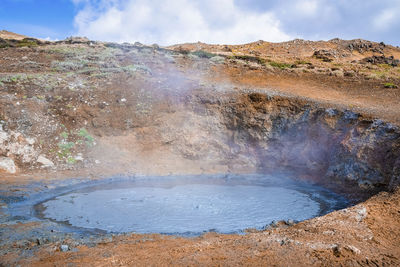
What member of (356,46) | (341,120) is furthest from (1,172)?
(356,46)

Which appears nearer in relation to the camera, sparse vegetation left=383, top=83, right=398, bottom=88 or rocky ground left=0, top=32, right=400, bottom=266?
rocky ground left=0, top=32, right=400, bottom=266

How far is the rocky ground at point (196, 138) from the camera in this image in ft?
19.6

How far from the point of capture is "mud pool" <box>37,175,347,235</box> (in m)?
7.73

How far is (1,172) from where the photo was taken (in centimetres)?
1048

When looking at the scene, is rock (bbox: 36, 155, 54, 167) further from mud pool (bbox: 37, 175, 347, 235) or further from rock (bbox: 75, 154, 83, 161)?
mud pool (bbox: 37, 175, 347, 235)

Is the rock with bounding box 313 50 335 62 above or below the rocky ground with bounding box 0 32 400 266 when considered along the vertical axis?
above

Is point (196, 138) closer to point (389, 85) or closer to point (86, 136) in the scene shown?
point (86, 136)

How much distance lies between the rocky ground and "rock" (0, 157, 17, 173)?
4 centimetres

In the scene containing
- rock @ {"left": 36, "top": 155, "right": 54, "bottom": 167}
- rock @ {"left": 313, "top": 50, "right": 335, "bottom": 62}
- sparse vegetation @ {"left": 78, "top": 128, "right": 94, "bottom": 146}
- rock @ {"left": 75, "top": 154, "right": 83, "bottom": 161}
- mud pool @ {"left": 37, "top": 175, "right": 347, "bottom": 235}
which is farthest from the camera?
rock @ {"left": 313, "top": 50, "right": 335, "bottom": 62}

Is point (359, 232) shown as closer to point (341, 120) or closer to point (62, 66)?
point (341, 120)

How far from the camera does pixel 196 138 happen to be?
13.6 meters

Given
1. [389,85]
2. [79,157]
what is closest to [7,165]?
[79,157]

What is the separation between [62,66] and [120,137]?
749 cm

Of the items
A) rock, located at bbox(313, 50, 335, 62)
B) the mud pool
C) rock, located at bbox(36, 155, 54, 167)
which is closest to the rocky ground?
rock, located at bbox(36, 155, 54, 167)
